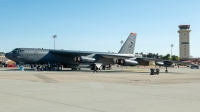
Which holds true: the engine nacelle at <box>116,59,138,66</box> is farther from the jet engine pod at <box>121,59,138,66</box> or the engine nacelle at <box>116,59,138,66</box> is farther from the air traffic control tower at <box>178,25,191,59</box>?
the air traffic control tower at <box>178,25,191,59</box>

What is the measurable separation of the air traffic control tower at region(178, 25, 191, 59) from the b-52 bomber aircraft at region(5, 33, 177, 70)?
127 m

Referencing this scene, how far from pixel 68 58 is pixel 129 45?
12.9 m

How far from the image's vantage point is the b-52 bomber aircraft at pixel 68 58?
42.1m

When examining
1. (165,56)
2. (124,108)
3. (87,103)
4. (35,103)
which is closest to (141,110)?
(124,108)

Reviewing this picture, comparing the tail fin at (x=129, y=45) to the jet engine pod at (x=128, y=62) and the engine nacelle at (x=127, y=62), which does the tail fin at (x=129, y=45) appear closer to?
the engine nacelle at (x=127, y=62)

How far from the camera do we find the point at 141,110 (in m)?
8.35

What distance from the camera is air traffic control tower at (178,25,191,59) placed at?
6476 inches

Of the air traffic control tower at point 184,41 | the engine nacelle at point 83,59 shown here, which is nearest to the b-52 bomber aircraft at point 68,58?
the engine nacelle at point 83,59

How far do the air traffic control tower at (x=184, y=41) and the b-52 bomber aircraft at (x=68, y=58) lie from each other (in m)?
127

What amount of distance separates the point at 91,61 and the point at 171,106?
Answer: 3494cm

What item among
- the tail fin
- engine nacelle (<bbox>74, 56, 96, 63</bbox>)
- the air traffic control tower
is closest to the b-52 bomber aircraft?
engine nacelle (<bbox>74, 56, 96, 63</bbox>)

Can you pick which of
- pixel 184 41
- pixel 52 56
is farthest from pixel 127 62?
pixel 184 41

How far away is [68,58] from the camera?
45656 millimetres

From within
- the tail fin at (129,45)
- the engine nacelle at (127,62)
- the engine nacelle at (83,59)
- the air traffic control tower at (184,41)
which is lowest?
the engine nacelle at (127,62)
